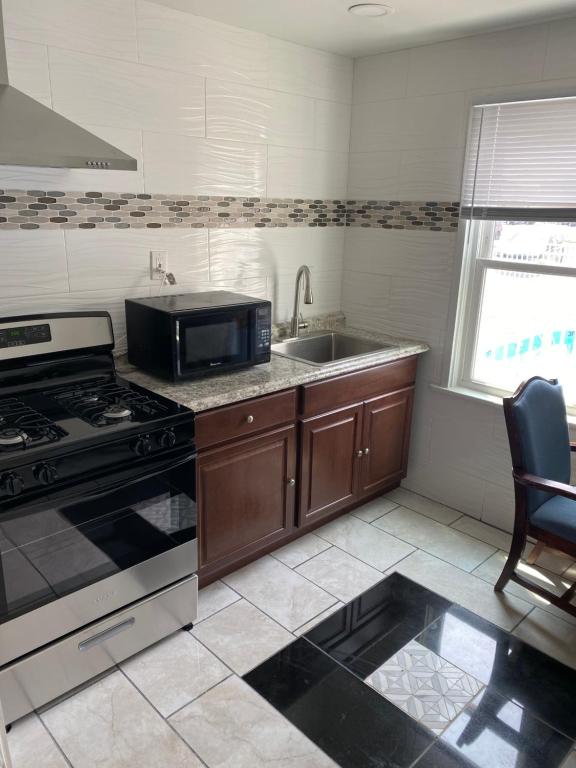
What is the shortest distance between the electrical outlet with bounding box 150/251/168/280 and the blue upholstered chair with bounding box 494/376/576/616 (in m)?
1.51

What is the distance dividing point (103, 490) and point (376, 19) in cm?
215

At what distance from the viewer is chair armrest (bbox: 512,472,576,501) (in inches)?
82.6

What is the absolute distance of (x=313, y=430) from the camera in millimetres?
2596

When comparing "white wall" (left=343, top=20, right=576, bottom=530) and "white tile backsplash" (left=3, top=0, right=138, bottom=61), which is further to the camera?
"white wall" (left=343, top=20, right=576, bottom=530)

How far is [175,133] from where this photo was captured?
248 cm

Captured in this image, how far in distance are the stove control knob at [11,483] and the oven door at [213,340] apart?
776mm

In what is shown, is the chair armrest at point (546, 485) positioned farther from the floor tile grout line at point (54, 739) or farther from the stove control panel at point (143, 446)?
the floor tile grout line at point (54, 739)

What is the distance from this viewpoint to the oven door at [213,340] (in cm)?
224

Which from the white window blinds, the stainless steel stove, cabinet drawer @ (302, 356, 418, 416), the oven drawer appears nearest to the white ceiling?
the white window blinds

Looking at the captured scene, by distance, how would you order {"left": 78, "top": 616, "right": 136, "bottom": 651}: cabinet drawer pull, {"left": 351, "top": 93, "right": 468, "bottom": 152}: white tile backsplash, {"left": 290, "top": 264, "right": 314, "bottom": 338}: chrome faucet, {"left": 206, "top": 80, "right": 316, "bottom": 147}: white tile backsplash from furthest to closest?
{"left": 290, "top": 264, "right": 314, "bottom": 338}: chrome faucet < {"left": 351, "top": 93, "right": 468, "bottom": 152}: white tile backsplash < {"left": 206, "top": 80, "right": 316, "bottom": 147}: white tile backsplash < {"left": 78, "top": 616, "right": 136, "bottom": 651}: cabinet drawer pull

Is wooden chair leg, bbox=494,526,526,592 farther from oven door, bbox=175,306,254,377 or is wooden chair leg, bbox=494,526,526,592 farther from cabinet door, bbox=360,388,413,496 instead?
oven door, bbox=175,306,254,377

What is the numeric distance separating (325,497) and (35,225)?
1.69 metres

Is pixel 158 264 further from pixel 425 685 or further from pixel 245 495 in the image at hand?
pixel 425 685

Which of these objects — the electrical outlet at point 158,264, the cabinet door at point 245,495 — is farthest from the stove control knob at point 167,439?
the electrical outlet at point 158,264
